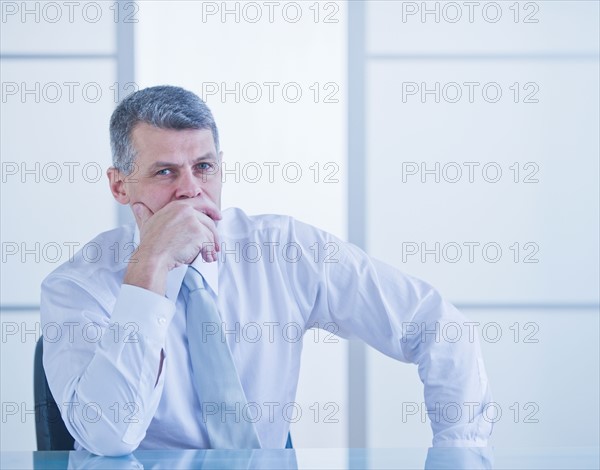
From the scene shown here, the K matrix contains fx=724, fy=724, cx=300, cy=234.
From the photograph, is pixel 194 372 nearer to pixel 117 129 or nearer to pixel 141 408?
pixel 141 408

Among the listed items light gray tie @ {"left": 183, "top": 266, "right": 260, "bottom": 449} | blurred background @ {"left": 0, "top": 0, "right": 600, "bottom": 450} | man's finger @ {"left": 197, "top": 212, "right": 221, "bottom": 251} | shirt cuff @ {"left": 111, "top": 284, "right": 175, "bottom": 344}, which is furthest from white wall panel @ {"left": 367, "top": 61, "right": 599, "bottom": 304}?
shirt cuff @ {"left": 111, "top": 284, "right": 175, "bottom": 344}

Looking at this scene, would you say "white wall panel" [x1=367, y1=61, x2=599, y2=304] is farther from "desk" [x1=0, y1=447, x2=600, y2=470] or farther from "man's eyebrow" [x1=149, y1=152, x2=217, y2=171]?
"desk" [x1=0, y1=447, x2=600, y2=470]

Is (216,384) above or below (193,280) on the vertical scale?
below

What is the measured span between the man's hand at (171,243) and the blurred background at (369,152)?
59.9 inches

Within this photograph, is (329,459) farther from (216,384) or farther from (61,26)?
(61,26)

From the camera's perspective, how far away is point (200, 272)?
161 centimetres

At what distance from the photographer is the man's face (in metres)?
1.66

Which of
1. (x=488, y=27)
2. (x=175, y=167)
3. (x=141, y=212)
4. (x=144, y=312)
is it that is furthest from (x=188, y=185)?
(x=488, y=27)

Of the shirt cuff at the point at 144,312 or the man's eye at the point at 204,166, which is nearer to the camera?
the shirt cuff at the point at 144,312

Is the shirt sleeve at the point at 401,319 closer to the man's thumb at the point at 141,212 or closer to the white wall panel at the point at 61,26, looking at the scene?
the man's thumb at the point at 141,212

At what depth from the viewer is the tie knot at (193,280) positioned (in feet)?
5.15

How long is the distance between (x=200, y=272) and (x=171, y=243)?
0.15m

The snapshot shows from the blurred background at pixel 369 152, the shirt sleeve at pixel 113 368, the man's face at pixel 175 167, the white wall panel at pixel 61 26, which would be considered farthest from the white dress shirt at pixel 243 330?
the white wall panel at pixel 61 26

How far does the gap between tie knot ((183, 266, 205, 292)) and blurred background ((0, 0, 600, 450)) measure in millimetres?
1514
